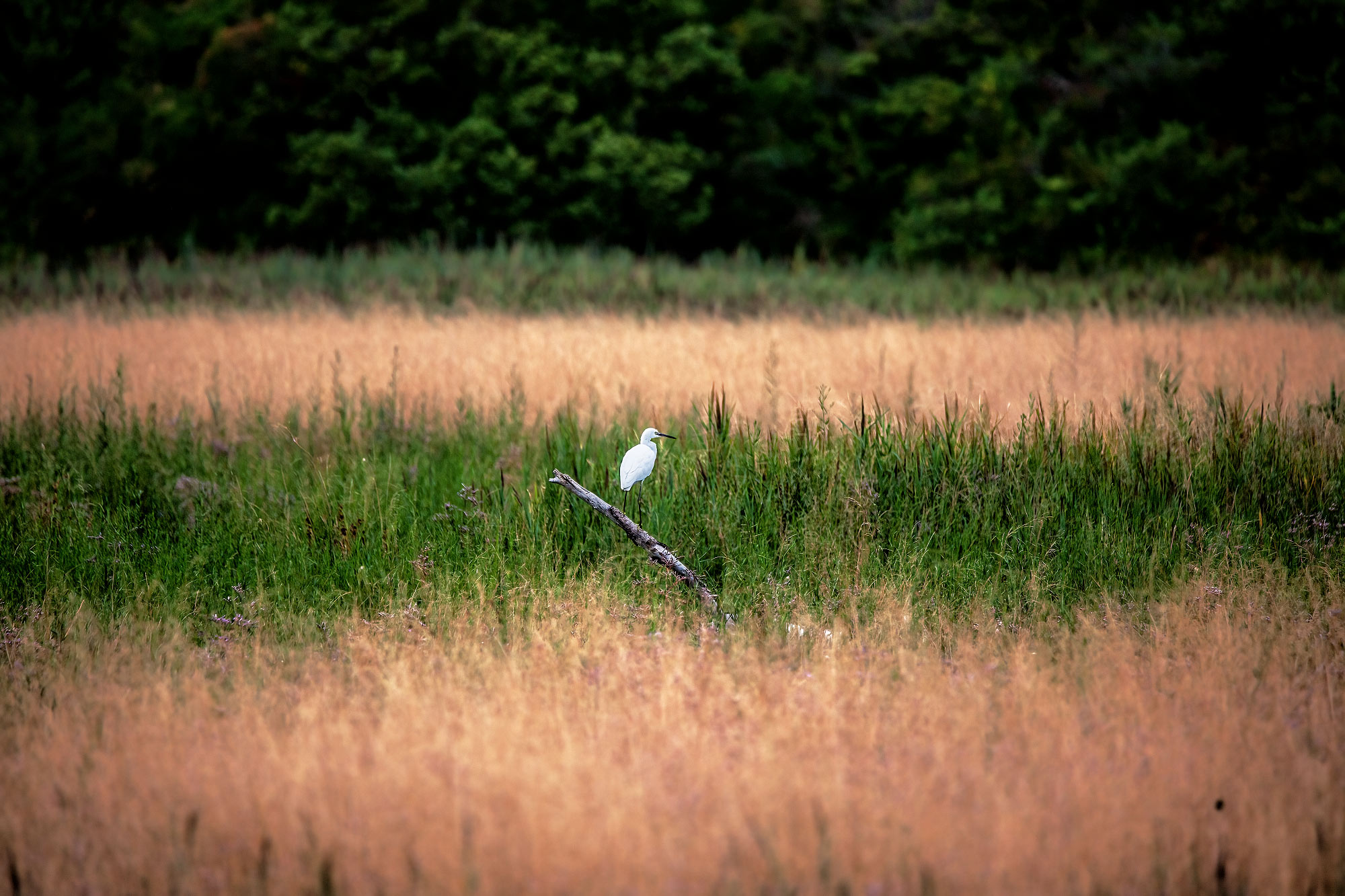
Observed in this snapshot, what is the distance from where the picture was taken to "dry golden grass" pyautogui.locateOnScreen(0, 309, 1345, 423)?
788 cm

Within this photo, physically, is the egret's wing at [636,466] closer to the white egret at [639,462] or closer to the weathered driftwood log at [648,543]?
the white egret at [639,462]

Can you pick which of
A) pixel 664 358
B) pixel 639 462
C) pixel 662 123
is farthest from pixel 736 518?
pixel 662 123

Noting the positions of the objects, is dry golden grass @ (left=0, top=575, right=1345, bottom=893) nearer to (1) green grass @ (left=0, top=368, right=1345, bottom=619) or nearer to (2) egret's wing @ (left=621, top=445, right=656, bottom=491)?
(1) green grass @ (left=0, top=368, right=1345, bottom=619)

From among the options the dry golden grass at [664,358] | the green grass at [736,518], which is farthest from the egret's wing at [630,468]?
the dry golden grass at [664,358]

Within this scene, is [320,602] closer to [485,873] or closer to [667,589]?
[667,589]

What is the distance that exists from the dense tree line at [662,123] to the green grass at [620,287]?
4957mm

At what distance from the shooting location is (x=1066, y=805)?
106 inches

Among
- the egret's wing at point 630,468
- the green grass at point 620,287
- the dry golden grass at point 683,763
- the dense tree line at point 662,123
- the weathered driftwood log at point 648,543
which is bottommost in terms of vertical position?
the dry golden grass at point 683,763

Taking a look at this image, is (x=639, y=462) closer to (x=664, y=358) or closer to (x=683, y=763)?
(x=683, y=763)

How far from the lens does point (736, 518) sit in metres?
5.03

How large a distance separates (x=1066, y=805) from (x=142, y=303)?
1386 cm

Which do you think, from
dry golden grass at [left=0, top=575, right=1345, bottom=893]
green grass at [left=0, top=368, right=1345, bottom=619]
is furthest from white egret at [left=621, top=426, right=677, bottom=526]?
dry golden grass at [left=0, top=575, right=1345, bottom=893]

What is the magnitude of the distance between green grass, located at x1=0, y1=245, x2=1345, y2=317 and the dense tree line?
496 cm

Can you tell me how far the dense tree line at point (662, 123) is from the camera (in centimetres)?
2078
